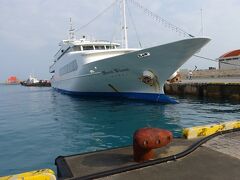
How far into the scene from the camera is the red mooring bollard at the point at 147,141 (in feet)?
14.6

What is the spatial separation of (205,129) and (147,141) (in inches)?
101

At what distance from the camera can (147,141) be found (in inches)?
175

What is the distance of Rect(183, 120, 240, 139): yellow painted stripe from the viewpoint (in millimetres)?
6204

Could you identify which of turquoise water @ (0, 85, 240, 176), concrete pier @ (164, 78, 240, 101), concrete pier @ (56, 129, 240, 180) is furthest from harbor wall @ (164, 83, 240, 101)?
concrete pier @ (56, 129, 240, 180)

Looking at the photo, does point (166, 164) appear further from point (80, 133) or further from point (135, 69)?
point (135, 69)

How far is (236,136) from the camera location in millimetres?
6152

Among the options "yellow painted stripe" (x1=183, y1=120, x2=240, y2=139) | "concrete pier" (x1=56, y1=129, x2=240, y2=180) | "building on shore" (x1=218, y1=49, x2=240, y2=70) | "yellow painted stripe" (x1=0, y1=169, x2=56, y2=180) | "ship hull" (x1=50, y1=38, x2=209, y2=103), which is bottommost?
"concrete pier" (x1=56, y1=129, x2=240, y2=180)

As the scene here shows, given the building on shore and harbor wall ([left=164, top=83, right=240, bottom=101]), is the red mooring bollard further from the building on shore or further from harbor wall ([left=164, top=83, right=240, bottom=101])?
the building on shore

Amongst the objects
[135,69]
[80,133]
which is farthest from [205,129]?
[135,69]

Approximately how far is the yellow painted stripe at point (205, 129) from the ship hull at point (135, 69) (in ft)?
36.7

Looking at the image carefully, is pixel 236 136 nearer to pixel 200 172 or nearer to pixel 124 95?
pixel 200 172

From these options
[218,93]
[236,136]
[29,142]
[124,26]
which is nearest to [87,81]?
[124,26]

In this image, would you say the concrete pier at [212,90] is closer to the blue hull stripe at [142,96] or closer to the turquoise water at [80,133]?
the blue hull stripe at [142,96]

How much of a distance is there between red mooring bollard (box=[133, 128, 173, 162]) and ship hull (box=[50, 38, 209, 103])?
13.7 metres
